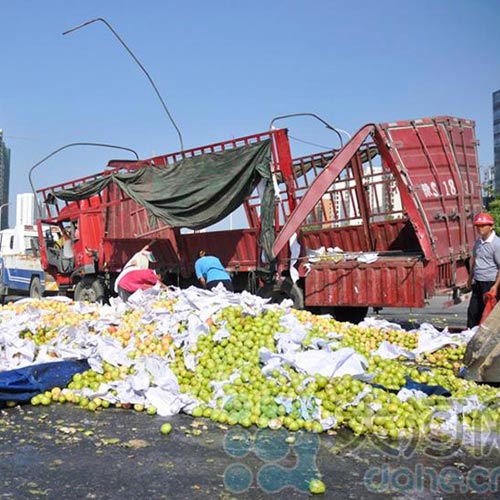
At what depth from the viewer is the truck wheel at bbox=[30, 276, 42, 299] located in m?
19.2

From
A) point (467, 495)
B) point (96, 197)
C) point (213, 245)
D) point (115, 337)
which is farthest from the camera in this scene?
point (96, 197)

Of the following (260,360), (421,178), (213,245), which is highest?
(421,178)

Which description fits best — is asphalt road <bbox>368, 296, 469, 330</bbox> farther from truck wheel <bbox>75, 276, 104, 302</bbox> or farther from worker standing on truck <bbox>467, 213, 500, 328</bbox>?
truck wheel <bbox>75, 276, 104, 302</bbox>

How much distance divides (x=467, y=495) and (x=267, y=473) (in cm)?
117

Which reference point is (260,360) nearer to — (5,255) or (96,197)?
(96,197)

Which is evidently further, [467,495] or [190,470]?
[190,470]

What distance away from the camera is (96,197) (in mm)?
14273

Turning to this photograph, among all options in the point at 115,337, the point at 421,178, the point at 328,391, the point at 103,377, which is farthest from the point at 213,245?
the point at 328,391

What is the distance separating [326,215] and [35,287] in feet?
35.7

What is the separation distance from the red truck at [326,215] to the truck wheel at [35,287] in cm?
634

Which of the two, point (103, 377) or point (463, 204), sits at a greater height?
point (463, 204)

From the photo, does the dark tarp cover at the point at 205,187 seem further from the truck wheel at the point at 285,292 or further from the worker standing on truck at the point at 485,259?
the worker standing on truck at the point at 485,259
